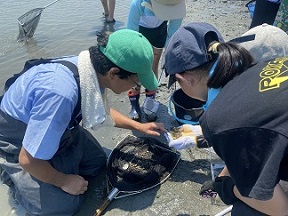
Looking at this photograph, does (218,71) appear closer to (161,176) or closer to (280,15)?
(161,176)

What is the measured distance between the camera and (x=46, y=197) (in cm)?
251

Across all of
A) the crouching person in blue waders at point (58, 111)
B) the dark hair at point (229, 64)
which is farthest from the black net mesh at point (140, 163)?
the dark hair at point (229, 64)

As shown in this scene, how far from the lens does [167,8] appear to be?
11.2 ft

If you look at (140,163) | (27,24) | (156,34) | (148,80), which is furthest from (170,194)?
(27,24)

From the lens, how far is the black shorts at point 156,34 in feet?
12.1

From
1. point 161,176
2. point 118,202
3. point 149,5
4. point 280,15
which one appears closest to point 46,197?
point 118,202

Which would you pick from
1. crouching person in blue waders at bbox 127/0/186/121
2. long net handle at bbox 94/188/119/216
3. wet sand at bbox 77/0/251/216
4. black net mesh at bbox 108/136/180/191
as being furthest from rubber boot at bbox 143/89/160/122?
long net handle at bbox 94/188/119/216

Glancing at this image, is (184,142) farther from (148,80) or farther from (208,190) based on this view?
(148,80)

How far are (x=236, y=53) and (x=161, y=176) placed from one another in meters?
1.52

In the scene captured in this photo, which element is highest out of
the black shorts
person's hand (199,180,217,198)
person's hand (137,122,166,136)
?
the black shorts

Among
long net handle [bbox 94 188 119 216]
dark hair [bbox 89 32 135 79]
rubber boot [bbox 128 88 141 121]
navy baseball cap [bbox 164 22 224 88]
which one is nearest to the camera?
navy baseball cap [bbox 164 22 224 88]

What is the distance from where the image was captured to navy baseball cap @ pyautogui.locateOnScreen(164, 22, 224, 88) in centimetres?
176

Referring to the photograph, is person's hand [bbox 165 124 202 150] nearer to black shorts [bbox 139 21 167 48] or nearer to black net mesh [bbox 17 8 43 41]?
black shorts [bbox 139 21 167 48]

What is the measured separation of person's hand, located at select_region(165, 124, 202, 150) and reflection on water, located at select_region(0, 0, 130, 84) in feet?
8.96
